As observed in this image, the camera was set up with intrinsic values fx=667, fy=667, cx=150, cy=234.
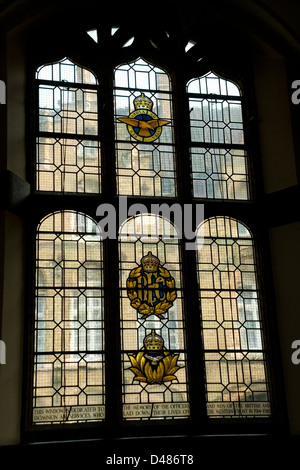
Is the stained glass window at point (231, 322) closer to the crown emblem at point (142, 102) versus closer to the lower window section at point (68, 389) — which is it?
the lower window section at point (68, 389)

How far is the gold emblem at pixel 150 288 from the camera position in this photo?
6.93 meters

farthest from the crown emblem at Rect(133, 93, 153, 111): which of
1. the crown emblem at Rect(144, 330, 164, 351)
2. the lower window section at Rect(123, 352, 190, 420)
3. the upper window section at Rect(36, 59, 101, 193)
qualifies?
the lower window section at Rect(123, 352, 190, 420)

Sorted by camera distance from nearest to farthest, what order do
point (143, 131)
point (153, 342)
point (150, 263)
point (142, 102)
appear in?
point (153, 342) < point (150, 263) < point (143, 131) < point (142, 102)

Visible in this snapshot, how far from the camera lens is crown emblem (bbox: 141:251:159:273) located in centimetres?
708

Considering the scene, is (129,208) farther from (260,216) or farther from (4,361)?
(4,361)

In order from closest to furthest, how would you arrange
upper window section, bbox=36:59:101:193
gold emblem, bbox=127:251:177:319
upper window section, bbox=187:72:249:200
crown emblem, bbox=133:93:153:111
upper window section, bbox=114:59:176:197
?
1. gold emblem, bbox=127:251:177:319
2. upper window section, bbox=36:59:101:193
3. upper window section, bbox=114:59:176:197
4. upper window section, bbox=187:72:249:200
5. crown emblem, bbox=133:93:153:111

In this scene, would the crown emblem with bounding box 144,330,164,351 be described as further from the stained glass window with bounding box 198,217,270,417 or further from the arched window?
the stained glass window with bounding box 198,217,270,417

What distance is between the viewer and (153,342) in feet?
22.4

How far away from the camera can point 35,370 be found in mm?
6484

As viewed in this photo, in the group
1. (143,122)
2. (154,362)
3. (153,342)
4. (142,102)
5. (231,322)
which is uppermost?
(142,102)

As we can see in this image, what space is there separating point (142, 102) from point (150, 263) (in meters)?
1.96

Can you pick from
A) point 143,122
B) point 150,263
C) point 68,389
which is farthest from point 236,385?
point 143,122

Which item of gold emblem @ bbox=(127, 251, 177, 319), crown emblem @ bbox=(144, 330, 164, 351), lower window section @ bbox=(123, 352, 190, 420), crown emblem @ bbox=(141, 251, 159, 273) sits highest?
crown emblem @ bbox=(141, 251, 159, 273)

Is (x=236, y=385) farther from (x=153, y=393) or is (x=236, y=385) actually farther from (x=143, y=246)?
(x=143, y=246)
